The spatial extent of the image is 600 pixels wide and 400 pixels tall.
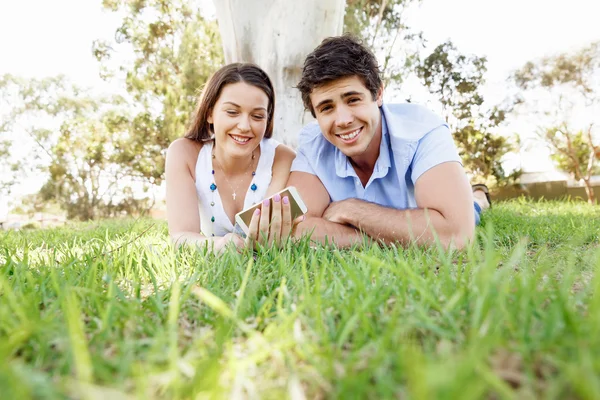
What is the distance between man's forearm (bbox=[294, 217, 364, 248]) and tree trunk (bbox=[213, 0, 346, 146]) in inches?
99.3

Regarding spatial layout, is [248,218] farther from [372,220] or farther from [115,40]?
[115,40]

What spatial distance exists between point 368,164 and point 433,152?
62 centimetres

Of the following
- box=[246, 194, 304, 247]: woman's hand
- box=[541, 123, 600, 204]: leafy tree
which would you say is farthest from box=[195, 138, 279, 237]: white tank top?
box=[541, 123, 600, 204]: leafy tree

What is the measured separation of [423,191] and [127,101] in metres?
20.3

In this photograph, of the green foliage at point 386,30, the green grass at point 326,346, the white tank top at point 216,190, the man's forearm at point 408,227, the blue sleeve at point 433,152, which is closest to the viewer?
the green grass at point 326,346

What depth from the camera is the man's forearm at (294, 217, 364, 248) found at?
2641mm

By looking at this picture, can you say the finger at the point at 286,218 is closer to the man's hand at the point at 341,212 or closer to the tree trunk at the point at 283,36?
the man's hand at the point at 341,212

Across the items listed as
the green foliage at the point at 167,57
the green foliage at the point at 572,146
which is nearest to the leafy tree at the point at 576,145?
the green foliage at the point at 572,146

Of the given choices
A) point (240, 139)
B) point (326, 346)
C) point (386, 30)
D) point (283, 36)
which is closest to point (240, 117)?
point (240, 139)

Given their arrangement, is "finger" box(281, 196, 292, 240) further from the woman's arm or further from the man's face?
the man's face

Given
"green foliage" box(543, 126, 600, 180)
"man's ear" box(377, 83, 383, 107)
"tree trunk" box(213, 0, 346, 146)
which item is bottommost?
"green foliage" box(543, 126, 600, 180)

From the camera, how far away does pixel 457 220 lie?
2.58 metres

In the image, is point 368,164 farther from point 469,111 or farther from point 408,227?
point 469,111

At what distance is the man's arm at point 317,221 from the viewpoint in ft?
8.71
